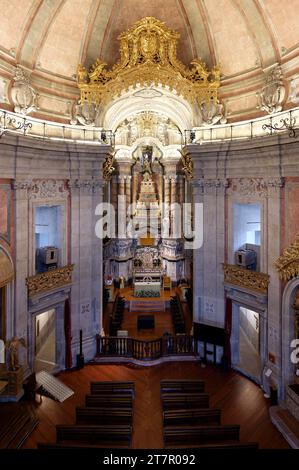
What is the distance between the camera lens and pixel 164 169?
25.0 metres

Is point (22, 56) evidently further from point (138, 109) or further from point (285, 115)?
point (285, 115)

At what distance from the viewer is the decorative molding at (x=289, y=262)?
10270mm

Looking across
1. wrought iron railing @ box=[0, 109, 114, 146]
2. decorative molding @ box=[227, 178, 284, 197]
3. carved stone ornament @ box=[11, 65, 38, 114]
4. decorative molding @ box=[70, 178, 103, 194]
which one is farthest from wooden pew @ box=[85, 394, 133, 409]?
carved stone ornament @ box=[11, 65, 38, 114]

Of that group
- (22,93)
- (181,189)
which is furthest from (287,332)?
(181,189)

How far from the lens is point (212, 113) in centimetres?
1386

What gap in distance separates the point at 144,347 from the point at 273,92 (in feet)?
36.4

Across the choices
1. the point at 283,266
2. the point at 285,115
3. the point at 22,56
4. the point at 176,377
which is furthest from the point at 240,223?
the point at 22,56

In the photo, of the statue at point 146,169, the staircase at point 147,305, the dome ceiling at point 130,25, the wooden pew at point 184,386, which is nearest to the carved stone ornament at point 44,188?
the dome ceiling at point 130,25

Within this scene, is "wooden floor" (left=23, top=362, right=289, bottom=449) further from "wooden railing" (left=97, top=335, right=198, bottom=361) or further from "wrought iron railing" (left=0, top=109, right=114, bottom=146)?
"wrought iron railing" (left=0, top=109, right=114, bottom=146)

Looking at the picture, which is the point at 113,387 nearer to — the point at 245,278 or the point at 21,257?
the point at 21,257

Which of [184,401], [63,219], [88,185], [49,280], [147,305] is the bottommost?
[184,401]

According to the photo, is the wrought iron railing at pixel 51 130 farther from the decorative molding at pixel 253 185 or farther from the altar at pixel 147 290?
the altar at pixel 147 290

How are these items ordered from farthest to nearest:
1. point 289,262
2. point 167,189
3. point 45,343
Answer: point 167,189 → point 45,343 → point 289,262
